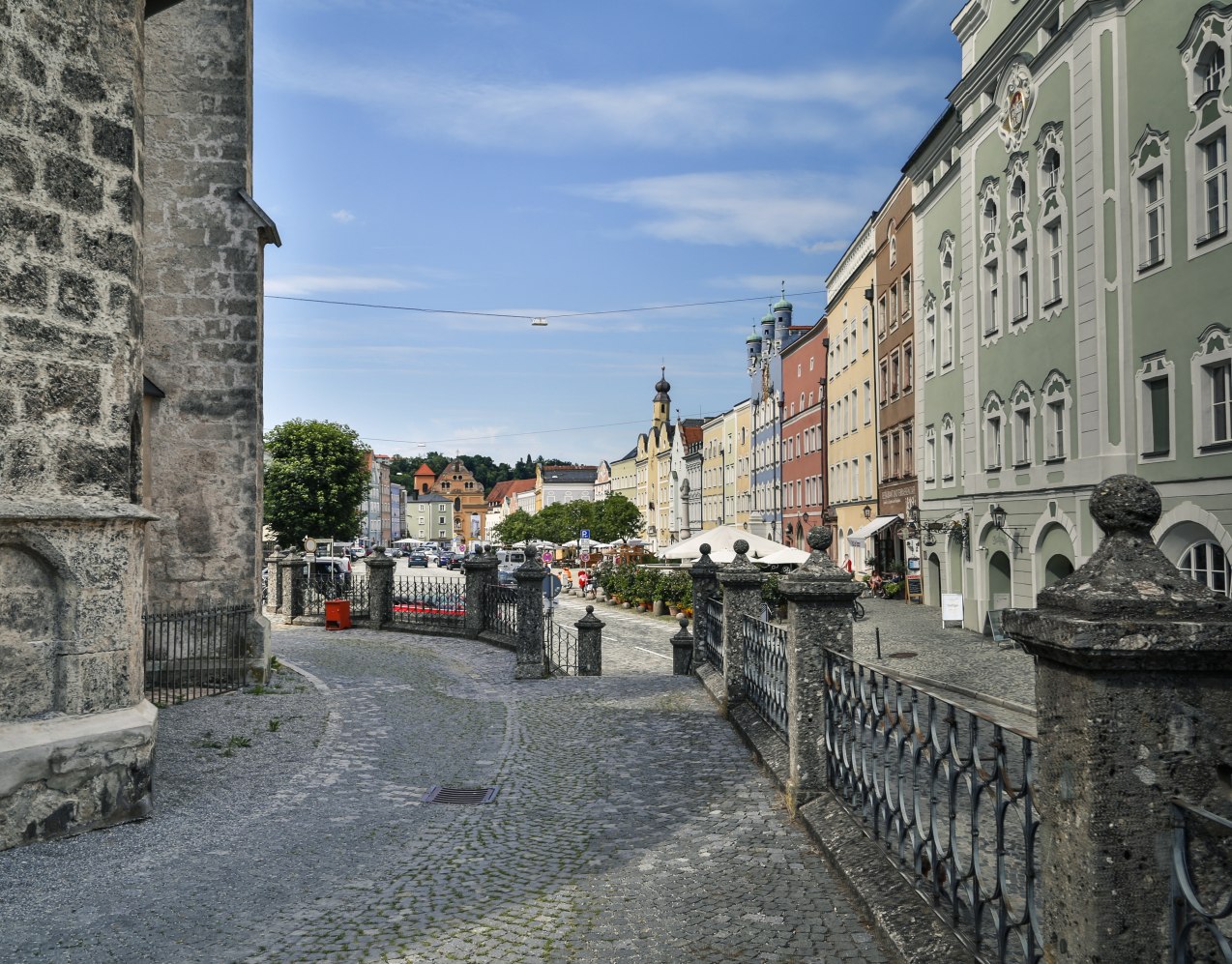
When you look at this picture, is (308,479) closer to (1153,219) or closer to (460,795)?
(1153,219)

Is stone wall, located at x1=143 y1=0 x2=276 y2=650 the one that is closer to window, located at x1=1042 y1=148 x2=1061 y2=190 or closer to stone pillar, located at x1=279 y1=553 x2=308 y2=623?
stone pillar, located at x1=279 y1=553 x2=308 y2=623

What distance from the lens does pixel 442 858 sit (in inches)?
250

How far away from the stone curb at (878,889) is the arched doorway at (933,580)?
24.2m

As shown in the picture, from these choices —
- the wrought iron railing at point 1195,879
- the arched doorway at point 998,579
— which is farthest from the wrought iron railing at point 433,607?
the wrought iron railing at point 1195,879

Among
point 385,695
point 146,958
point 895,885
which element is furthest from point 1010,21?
point 146,958

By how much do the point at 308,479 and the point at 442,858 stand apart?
156 feet

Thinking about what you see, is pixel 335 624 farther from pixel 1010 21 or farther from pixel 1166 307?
pixel 1010 21

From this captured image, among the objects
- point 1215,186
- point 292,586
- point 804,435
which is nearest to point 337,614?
point 292,586

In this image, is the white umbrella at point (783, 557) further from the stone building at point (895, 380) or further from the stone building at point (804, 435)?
the stone building at point (804, 435)

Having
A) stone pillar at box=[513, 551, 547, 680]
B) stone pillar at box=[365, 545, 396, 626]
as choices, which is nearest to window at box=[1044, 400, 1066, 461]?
stone pillar at box=[513, 551, 547, 680]

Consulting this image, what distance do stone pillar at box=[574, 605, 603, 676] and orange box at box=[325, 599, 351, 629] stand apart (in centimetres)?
895

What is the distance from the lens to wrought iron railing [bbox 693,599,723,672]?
13273mm

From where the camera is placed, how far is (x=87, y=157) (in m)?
7.53

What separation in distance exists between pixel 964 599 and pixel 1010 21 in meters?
13.2
